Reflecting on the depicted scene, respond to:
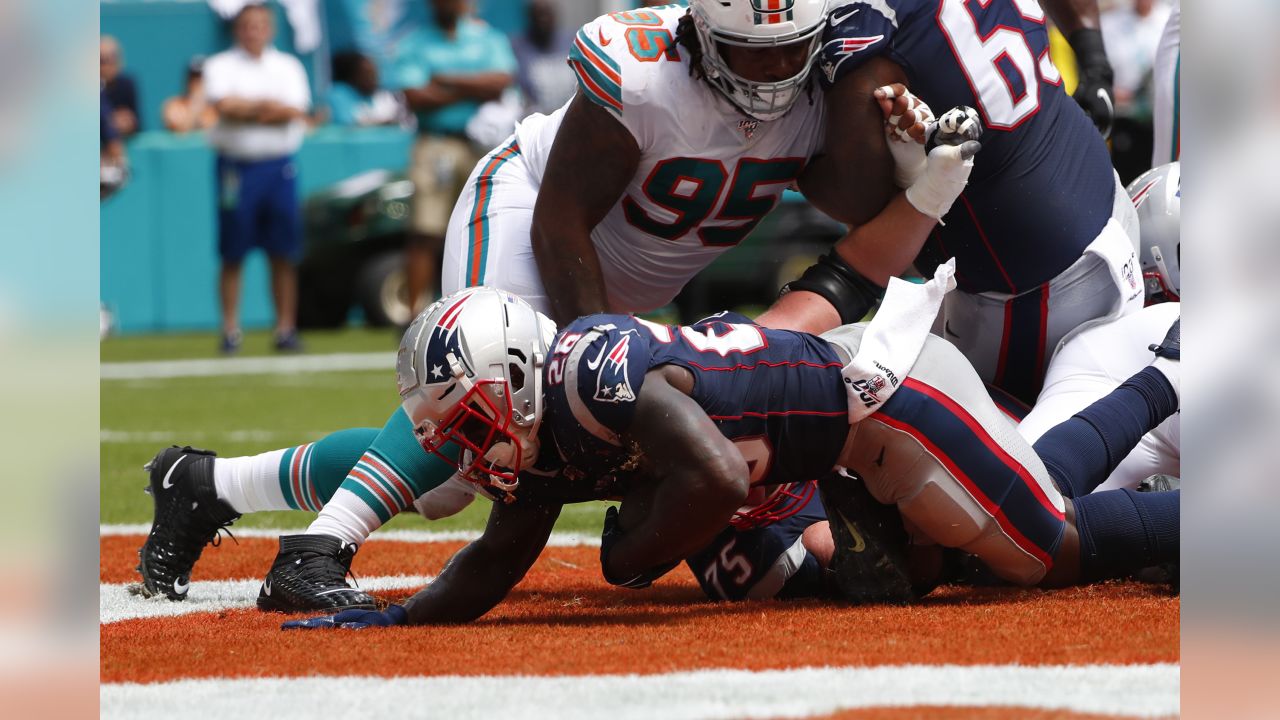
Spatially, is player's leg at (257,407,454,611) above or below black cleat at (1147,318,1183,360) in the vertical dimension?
below

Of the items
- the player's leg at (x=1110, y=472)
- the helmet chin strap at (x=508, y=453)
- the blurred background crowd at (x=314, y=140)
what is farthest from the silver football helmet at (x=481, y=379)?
the blurred background crowd at (x=314, y=140)

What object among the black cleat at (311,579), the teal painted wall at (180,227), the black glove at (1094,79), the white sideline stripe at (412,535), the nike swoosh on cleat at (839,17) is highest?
the nike swoosh on cleat at (839,17)

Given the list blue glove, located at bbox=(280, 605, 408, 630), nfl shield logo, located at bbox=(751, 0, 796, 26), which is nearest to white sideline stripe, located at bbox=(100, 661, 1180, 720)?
blue glove, located at bbox=(280, 605, 408, 630)

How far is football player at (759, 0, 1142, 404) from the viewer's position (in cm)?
353

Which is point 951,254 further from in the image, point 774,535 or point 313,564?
point 313,564

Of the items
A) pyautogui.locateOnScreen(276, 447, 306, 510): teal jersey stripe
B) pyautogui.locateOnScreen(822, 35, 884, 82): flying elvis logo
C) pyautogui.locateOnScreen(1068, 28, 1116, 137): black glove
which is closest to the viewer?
pyautogui.locateOnScreen(822, 35, 884, 82): flying elvis logo

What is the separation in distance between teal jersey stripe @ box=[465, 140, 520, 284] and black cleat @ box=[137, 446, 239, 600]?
29.7 inches

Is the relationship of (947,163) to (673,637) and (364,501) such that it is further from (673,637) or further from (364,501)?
(364,501)

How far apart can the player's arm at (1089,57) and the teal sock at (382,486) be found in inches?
86.1

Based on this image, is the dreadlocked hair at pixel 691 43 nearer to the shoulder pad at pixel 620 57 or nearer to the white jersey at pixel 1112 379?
the shoulder pad at pixel 620 57

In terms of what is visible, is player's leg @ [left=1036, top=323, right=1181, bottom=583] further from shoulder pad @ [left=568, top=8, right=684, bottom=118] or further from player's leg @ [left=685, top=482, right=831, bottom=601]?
shoulder pad @ [left=568, top=8, right=684, bottom=118]

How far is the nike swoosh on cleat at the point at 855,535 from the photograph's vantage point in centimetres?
322

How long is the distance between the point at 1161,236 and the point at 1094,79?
68 centimetres
